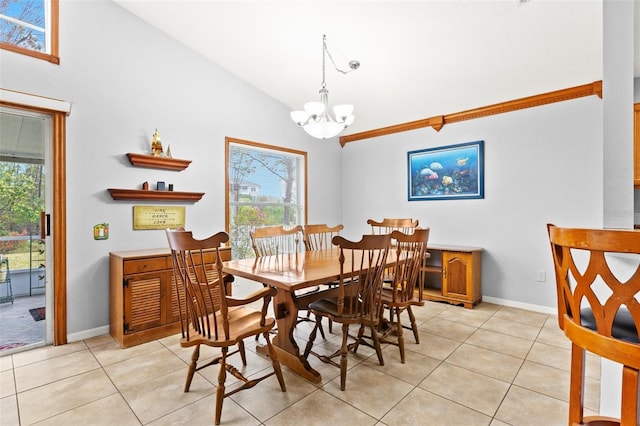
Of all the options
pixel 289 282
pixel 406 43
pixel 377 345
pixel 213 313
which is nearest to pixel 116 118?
pixel 213 313

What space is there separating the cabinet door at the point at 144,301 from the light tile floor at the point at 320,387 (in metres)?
0.21

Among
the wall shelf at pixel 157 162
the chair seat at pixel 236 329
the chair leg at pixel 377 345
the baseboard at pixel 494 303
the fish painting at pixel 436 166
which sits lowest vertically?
the baseboard at pixel 494 303

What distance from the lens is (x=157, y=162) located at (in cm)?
334

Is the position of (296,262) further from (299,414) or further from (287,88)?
(287,88)

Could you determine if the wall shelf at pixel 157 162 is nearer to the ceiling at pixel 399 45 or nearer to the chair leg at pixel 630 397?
the ceiling at pixel 399 45

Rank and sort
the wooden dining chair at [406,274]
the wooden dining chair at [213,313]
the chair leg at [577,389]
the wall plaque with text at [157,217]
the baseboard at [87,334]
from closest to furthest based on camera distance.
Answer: the chair leg at [577,389]
the wooden dining chair at [213,313]
the wooden dining chair at [406,274]
the baseboard at [87,334]
the wall plaque with text at [157,217]

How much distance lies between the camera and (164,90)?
3496 mm

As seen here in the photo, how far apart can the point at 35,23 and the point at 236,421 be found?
3707 millimetres

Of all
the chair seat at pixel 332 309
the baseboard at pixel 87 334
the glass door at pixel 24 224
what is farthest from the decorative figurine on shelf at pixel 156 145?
the chair seat at pixel 332 309

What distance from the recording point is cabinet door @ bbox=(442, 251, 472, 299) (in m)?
3.81

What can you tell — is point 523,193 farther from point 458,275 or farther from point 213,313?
point 213,313

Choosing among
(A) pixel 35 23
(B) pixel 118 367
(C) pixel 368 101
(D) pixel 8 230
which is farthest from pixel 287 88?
(B) pixel 118 367

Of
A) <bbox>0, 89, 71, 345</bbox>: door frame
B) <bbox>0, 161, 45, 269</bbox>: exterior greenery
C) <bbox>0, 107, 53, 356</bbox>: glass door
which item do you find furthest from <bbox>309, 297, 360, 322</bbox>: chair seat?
<bbox>0, 161, 45, 269</bbox>: exterior greenery

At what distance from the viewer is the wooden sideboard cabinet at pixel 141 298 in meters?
2.77
